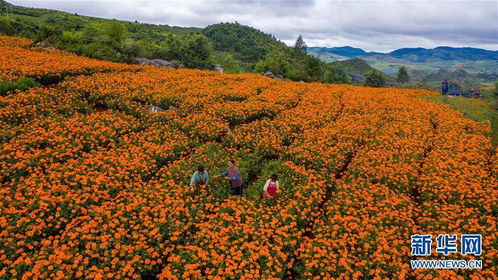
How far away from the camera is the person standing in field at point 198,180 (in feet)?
31.4

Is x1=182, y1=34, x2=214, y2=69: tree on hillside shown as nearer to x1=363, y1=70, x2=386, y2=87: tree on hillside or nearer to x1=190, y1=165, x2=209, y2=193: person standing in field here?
x1=363, y1=70, x2=386, y2=87: tree on hillside

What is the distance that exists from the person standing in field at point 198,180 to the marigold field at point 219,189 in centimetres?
32

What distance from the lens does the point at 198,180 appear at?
9781 millimetres

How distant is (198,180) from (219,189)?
0.82 metres

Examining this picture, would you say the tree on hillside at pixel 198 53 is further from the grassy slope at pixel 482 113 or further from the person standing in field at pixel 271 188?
the person standing in field at pixel 271 188

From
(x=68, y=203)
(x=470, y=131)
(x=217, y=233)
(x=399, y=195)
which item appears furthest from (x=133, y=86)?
(x=470, y=131)

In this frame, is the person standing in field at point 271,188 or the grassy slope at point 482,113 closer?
the person standing in field at point 271,188

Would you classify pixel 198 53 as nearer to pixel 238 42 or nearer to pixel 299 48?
pixel 299 48

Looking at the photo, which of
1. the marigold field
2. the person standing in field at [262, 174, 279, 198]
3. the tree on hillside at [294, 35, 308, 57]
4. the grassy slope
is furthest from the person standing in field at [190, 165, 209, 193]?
the tree on hillside at [294, 35, 308, 57]

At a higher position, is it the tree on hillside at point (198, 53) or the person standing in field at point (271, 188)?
the tree on hillside at point (198, 53)

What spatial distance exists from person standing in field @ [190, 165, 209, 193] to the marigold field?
32 centimetres

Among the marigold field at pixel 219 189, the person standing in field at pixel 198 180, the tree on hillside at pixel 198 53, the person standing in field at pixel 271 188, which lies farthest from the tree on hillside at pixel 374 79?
the person standing in field at pixel 198 180

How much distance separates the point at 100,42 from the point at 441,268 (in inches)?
1401

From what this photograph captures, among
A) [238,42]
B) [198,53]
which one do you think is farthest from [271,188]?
[238,42]
